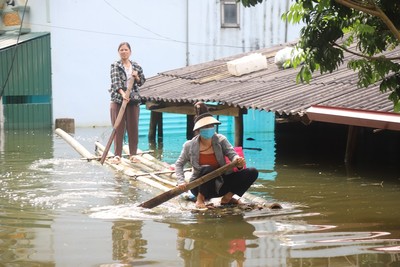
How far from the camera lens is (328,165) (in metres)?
14.9

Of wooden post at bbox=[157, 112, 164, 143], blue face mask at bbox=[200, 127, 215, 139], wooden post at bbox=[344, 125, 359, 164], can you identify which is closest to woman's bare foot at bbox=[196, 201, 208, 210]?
blue face mask at bbox=[200, 127, 215, 139]

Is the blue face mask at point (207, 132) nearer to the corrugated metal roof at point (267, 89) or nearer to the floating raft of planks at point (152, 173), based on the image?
the floating raft of planks at point (152, 173)

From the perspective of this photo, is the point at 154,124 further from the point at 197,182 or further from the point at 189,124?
the point at 197,182

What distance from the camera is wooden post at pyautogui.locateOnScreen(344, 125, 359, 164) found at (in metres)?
14.0

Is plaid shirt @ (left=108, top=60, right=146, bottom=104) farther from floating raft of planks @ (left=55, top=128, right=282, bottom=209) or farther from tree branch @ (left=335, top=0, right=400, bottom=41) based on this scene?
tree branch @ (left=335, top=0, right=400, bottom=41)

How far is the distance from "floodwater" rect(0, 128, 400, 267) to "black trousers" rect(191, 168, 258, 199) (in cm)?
30

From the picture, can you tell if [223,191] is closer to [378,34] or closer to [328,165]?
[378,34]

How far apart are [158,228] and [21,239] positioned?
1.44 meters

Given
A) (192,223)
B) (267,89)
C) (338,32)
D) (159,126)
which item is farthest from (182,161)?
(159,126)

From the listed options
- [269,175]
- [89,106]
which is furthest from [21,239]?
[89,106]

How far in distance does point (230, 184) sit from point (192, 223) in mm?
770

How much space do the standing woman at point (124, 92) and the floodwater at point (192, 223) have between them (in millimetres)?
658

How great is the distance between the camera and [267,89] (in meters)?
15.6

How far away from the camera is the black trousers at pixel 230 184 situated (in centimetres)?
935
